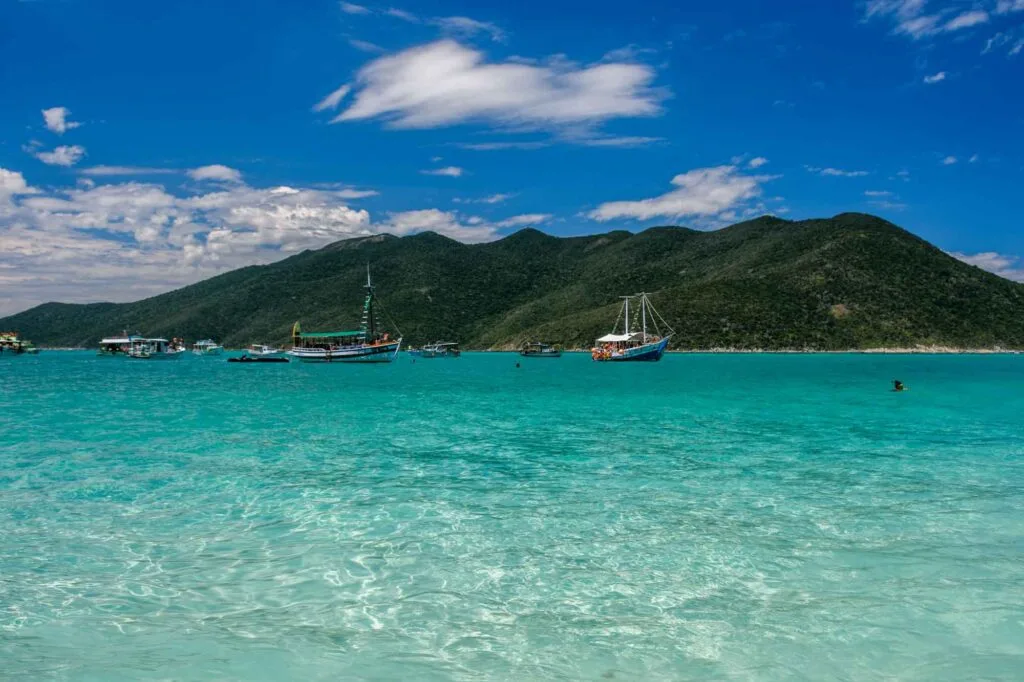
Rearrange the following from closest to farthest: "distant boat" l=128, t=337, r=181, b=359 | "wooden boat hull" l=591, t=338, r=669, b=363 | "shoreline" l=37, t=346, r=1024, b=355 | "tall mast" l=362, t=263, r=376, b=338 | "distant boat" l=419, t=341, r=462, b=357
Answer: "wooden boat hull" l=591, t=338, r=669, b=363, "tall mast" l=362, t=263, r=376, b=338, "shoreline" l=37, t=346, r=1024, b=355, "distant boat" l=419, t=341, r=462, b=357, "distant boat" l=128, t=337, r=181, b=359

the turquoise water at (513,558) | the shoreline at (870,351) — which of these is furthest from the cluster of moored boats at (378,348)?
the turquoise water at (513,558)

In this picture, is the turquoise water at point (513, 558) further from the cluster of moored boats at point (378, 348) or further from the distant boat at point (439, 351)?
the distant boat at point (439, 351)

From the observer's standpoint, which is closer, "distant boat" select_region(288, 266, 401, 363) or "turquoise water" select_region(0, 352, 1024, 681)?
"turquoise water" select_region(0, 352, 1024, 681)

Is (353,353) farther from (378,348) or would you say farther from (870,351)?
(870,351)

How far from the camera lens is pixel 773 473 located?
20.8 metres

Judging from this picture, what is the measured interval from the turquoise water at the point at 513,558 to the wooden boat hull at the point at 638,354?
102088mm

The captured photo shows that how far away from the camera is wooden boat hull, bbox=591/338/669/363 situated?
131 metres

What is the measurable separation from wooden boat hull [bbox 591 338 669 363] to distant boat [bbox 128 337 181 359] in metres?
113

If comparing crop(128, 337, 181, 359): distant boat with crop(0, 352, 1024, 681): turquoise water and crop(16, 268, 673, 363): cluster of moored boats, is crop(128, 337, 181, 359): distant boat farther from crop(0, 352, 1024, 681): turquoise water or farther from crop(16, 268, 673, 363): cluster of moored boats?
crop(0, 352, 1024, 681): turquoise water

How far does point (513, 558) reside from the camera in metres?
12.4

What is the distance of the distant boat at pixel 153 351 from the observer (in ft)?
559

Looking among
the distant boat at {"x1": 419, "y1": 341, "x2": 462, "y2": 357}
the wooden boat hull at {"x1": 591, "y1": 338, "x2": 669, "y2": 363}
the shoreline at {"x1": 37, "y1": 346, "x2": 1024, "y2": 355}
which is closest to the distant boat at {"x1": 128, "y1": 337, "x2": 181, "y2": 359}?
the distant boat at {"x1": 419, "y1": 341, "x2": 462, "y2": 357}

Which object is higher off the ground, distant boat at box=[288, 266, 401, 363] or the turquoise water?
distant boat at box=[288, 266, 401, 363]

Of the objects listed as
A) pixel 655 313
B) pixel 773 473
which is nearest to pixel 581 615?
pixel 773 473
